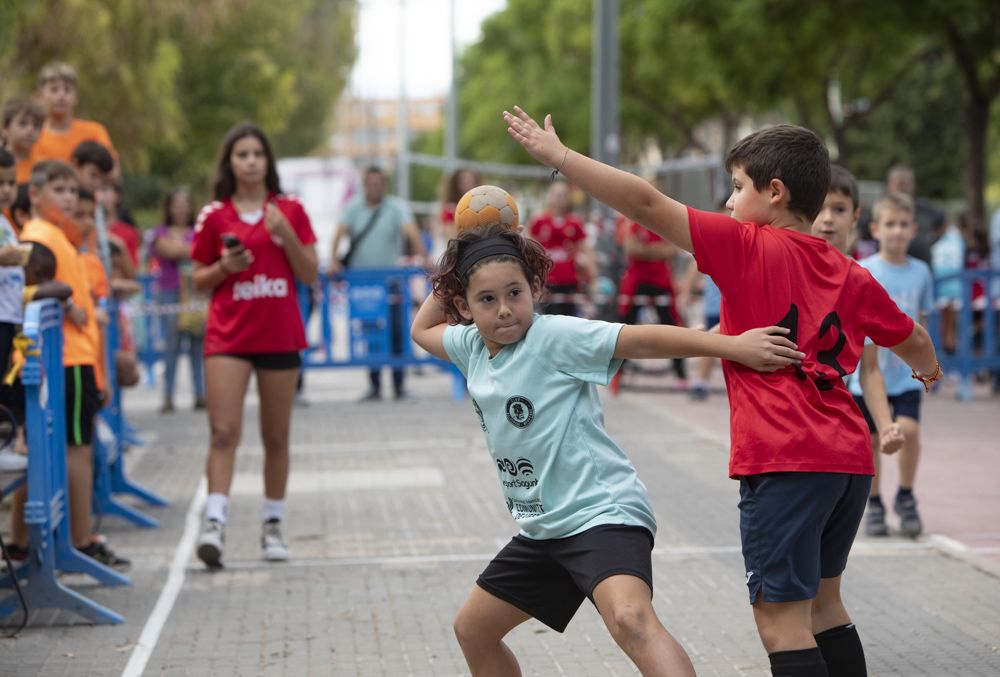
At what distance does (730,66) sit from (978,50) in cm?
588

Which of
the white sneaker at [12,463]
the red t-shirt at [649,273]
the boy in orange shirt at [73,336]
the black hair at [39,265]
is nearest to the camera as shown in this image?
the white sneaker at [12,463]

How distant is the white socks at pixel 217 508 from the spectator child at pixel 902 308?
3173 mm

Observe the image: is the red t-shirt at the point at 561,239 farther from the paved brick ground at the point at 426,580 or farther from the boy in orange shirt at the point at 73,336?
the boy in orange shirt at the point at 73,336

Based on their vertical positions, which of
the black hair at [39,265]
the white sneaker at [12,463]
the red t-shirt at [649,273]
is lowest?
the red t-shirt at [649,273]

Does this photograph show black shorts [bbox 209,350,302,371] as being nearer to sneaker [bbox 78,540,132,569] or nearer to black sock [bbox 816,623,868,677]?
sneaker [bbox 78,540,132,569]

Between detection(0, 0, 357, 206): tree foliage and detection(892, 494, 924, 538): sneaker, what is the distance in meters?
7.31

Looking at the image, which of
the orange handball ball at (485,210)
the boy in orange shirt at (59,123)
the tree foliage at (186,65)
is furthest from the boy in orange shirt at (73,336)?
the tree foliage at (186,65)

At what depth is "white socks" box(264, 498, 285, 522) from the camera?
770 cm

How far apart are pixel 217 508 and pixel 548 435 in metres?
3.63

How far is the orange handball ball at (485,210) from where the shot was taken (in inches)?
174

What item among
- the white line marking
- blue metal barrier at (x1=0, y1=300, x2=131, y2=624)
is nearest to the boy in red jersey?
the white line marking

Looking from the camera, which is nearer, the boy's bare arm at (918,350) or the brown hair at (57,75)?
the boy's bare arm at (918,350)

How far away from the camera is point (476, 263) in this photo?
4.21 metres

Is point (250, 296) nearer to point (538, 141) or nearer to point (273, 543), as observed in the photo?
point (273, 543)
